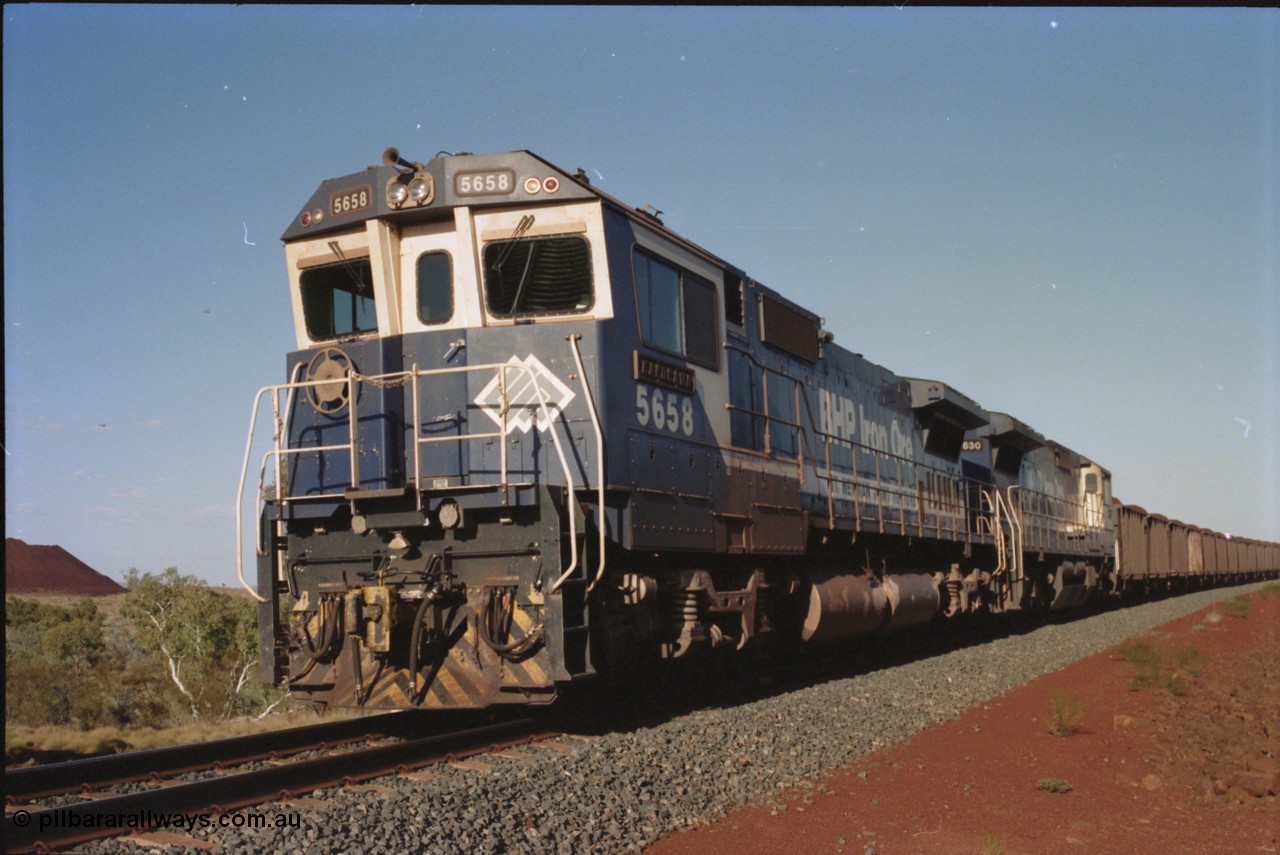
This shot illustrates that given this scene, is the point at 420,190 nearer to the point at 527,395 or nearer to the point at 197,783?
the point at 527,395

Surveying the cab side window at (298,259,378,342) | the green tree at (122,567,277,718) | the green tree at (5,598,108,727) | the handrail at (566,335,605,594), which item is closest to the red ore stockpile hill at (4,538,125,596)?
the green tree at (5,598,108,727)

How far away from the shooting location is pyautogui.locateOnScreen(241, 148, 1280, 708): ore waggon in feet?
24.2

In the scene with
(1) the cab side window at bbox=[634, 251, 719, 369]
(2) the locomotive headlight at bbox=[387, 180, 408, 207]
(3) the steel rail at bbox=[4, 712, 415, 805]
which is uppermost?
(2) the locomotive headlight at bbox=[387, 180, 408, 207]

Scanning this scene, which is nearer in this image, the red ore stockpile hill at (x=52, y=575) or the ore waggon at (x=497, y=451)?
the ore waggon at (x=497, y=451)

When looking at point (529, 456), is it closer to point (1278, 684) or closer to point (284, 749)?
point (284, 749)

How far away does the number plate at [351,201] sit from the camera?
8.20 metres

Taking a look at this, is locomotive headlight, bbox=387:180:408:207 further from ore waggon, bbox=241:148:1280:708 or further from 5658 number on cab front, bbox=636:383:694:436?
5658 number on cab front, bbox=636:383:694:436

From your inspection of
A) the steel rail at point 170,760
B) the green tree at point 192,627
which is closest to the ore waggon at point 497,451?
the steel rail at point 170,760

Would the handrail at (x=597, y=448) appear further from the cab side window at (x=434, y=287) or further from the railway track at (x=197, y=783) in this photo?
the railway track at (x=197, y=783)

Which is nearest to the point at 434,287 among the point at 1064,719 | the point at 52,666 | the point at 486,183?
the point at 486,183

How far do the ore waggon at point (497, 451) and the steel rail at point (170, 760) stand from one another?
1.33 feet

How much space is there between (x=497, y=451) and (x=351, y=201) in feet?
7.56

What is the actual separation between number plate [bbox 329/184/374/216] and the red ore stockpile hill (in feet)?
146

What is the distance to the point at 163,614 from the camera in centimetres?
2405
